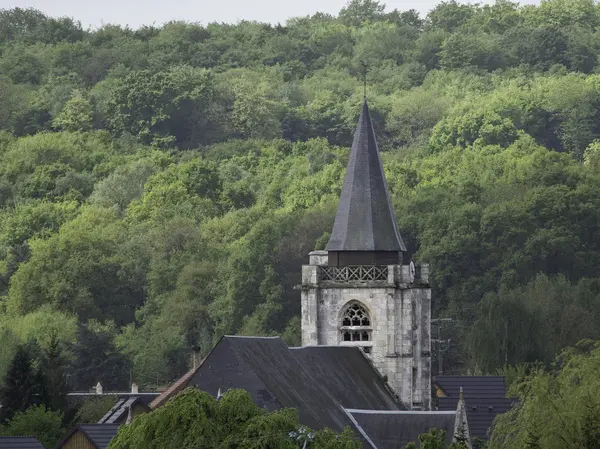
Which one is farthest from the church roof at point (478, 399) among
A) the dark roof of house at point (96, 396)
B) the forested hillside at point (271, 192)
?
the forested hillside at point (271, 192)

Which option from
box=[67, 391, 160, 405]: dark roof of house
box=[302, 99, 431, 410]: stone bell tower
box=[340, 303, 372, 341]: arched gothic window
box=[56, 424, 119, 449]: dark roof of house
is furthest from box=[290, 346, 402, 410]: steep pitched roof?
box=[67, 391, 160, 405]: dark roof of house

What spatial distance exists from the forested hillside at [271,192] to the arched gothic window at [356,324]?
22819 mm

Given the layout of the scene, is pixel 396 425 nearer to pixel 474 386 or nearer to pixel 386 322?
pixel 474 386

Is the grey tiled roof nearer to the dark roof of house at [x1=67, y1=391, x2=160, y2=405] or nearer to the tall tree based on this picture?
the tall tree

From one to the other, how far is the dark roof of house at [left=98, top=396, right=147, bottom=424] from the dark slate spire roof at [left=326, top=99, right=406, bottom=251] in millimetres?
7255

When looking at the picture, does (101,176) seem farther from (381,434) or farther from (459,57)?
(381,434)

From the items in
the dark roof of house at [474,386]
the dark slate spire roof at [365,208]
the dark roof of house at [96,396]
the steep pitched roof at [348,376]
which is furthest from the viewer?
the dark roof of house at [96,396]

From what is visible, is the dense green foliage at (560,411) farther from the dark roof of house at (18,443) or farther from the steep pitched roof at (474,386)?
the steep pitched roof at (474,386)

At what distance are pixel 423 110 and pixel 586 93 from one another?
1130cm

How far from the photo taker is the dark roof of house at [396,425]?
210 feet

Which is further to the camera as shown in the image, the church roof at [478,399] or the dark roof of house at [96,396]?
the dark roof of house at [96,396]

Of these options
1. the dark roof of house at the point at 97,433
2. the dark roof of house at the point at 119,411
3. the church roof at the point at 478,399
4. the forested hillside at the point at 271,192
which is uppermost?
the forested hillside at the point at 271,192

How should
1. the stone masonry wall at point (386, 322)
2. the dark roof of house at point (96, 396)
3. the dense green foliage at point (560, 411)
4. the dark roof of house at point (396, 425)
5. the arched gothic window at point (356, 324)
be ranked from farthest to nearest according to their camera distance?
the dark roof of house at point (96, 396) → the arched gothic window at point (356, 324) → the stone masonry wall at point (386, 322) → the dark roof of house at point (396, 425) → the dense green foliage at point (560, 411)

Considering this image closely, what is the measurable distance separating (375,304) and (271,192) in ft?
235
